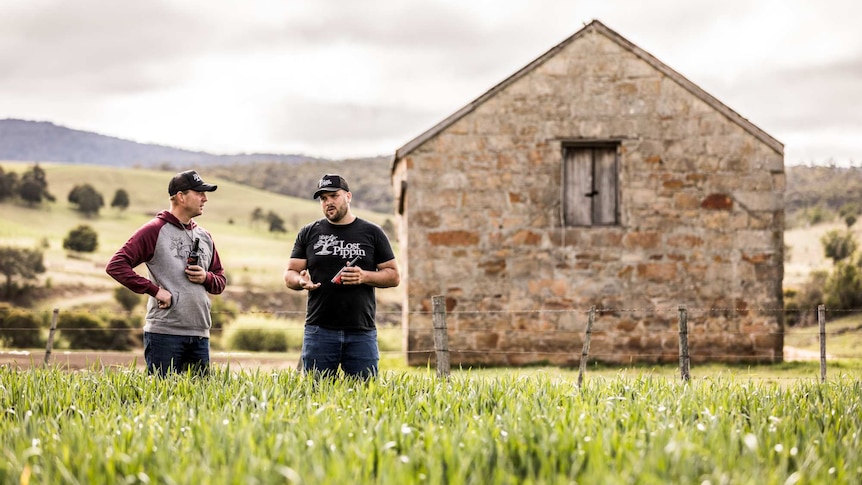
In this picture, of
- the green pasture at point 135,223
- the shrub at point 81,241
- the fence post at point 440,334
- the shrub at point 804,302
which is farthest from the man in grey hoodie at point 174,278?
the shrub at point 81,241

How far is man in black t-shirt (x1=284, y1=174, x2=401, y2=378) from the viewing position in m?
6.22

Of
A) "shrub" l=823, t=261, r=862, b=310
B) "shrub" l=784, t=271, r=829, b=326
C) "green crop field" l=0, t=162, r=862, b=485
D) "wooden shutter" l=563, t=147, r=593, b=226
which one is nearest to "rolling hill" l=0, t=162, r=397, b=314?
"shrub" l=784, t=271, r=829, b=326

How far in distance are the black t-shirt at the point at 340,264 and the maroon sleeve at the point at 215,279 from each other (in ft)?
1.98

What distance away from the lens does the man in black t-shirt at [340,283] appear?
6.22m

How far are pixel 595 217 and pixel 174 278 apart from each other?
9111mm

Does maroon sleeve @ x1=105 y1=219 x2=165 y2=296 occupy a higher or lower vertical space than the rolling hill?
lower

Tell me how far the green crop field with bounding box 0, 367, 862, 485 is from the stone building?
25.0ft

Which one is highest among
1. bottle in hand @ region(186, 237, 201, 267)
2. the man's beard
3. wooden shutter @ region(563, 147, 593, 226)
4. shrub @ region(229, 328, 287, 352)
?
wooden shutter @ region(563, 147, 593, 226)

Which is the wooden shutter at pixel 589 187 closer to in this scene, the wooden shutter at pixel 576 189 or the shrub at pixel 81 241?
the wooden shutter at pixel 576 189

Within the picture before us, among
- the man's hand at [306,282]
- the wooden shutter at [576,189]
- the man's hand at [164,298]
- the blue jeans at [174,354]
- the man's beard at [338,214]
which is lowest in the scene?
the blue jeans at [174,354]

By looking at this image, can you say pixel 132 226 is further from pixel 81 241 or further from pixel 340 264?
pixel 340 264

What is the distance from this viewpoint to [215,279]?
20.6 feet

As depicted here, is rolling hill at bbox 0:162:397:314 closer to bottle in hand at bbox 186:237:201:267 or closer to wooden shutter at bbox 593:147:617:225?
wooden shutter at bbox 593:147:617:225

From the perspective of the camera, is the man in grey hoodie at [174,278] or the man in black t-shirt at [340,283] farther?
the man in black t-shirt at [340,283]
